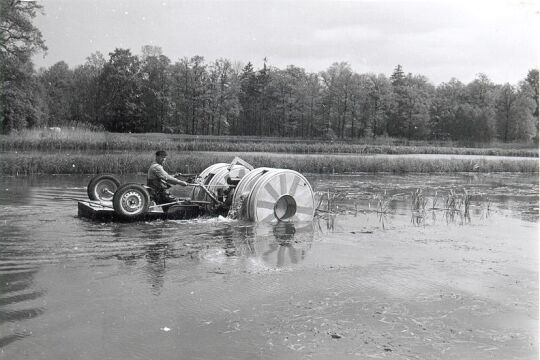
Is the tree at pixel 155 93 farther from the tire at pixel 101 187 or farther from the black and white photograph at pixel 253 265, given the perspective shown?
the tire at pixel 101 187

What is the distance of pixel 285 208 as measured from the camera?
51.3ft

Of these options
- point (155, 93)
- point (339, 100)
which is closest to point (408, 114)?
point (339, 100)

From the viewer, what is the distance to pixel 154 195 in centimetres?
1555

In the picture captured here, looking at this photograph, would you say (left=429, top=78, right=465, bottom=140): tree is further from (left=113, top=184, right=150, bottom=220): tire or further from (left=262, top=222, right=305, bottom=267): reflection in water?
(left=113, top=184, right=150, bottom=220): tire

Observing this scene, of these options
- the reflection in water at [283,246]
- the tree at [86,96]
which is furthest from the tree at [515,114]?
the reflection in water at [283,246]

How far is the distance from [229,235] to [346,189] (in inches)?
550

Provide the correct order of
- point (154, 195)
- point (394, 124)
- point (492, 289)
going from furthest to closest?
1. point (394, 124)
2. point (154, 195)
3. point (492, 289)

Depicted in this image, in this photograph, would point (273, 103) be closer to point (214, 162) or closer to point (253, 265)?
point (214, 162)

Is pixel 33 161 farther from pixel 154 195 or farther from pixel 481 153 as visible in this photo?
pixel 481 153

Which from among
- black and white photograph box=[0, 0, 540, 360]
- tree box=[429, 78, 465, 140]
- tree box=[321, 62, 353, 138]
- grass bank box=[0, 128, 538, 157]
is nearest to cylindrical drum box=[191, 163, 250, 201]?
black and white photograph box=[0, 0, 540, 360]

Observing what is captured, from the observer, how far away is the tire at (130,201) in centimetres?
1392

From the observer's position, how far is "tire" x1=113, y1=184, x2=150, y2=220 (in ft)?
45.7

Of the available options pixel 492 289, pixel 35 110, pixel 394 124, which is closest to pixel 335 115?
pixel 394 124

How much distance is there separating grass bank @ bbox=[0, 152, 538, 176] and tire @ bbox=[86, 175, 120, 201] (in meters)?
13.1
